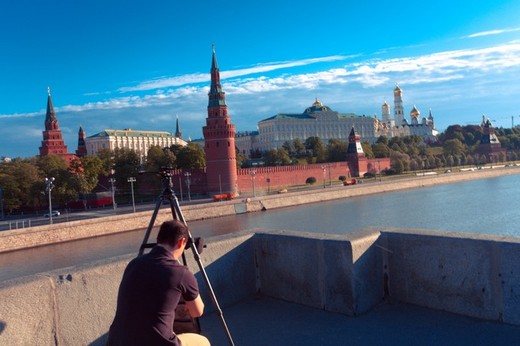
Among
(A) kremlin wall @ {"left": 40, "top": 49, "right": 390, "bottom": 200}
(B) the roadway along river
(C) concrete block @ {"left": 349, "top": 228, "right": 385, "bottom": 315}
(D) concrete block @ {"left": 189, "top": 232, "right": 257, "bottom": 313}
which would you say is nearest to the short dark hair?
(D) concrete block @ {"left": 189, "top": 232, "right": 257, "bottom": 313}

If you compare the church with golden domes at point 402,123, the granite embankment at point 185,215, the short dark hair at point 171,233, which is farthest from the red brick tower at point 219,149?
the church with golden domes at point 402,123

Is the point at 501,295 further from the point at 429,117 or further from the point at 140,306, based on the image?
the point at 429,117

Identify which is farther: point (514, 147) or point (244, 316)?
point (514, 147)

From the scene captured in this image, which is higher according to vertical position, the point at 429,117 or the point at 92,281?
the point at 429,117

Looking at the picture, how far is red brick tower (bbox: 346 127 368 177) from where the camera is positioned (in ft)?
190

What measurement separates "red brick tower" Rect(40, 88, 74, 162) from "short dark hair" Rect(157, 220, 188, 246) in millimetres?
52707

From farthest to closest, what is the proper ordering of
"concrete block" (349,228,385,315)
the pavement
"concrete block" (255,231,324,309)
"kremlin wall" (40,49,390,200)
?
"kremlin wall" (40,49,390,200) < "concrete block" (255,231,324,309) < "concrete block" (349,228,385,315) < the pavement

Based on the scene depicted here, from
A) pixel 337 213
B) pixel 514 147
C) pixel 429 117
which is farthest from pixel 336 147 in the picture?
pixel 429 117

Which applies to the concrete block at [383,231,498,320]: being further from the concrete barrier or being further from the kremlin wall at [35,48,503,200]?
the kremlin wall at [35,48,503,200]

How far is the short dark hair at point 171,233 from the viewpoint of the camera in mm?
1961

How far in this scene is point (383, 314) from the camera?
2.94 metres

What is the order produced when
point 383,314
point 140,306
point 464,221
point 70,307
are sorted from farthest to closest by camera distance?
point 464,221, point 383,314, point 70,307, point 140,306

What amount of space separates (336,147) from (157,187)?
82.9 ft

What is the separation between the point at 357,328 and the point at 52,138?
54.0 m
